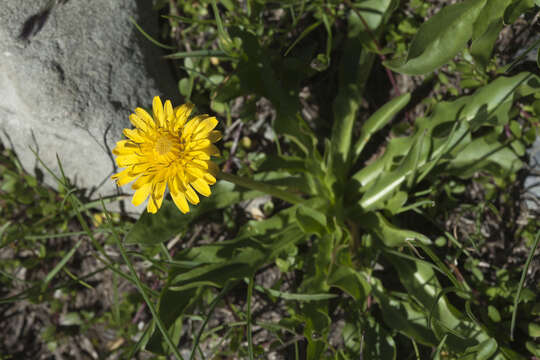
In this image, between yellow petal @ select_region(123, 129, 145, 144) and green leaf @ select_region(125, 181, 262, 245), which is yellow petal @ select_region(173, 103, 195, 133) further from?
green leaf @ select_region(125, 181, 262, 245)

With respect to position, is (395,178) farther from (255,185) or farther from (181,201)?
(181,201)

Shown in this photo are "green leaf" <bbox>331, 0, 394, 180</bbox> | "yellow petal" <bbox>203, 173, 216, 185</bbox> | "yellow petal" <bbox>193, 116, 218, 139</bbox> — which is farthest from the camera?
"green leaf" <bbox>331, 0, 394, 180</bbox>

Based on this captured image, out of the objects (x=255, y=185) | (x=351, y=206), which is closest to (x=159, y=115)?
(x=255, y=185)

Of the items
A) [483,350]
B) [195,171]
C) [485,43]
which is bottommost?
[483,350]

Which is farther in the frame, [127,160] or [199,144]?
[127,160]

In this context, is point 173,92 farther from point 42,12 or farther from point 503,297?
point 503,297

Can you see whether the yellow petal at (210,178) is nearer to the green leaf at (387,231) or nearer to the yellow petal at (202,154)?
the yellow petal at (202,154)

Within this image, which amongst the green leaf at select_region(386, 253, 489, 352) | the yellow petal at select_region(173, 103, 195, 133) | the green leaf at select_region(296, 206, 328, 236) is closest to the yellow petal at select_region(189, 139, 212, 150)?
the yellow petal at select_region(173, 103, 195, 133)
